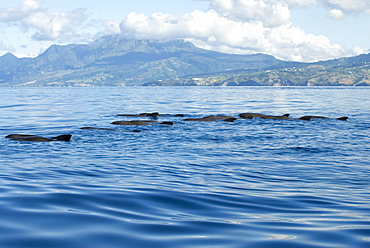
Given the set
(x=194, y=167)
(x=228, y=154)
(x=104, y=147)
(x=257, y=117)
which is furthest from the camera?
(x=257, y=117)

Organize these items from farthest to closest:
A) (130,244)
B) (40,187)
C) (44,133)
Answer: (44,133)
(40,187)
(130,244)

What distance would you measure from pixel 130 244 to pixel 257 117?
35682 millimetres

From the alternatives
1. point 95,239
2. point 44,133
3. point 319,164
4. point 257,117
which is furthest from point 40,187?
point 257,117

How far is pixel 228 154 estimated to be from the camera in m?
21.2

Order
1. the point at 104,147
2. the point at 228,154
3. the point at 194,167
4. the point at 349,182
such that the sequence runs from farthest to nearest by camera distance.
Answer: the point at 104,147 → the point at 228,154 → the point at 194,167 → the point at 349,182

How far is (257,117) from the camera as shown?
139ft

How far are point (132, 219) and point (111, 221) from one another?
0.49 metres

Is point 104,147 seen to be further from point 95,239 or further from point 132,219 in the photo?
point 95,239

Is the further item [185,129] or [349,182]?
[185,129]

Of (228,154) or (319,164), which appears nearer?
(319,164)

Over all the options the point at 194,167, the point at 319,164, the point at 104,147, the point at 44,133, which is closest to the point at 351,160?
the point at 319,164

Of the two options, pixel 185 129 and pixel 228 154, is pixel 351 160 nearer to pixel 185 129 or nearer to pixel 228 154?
pixel 228 154

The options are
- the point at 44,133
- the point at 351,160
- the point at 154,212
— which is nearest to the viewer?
the point at 154,212

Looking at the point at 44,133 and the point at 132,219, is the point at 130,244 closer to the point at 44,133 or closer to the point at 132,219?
the point at 132,219
